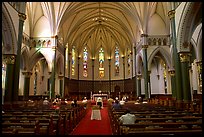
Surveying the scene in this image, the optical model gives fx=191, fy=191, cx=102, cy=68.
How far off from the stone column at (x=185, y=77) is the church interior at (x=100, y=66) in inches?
2.9

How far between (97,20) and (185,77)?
28.4m

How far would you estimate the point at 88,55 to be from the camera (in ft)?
158

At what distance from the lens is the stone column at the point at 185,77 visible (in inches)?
590

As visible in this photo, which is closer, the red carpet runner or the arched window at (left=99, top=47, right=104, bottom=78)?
the red carpet runner

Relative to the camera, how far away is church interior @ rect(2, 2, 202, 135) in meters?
8.40

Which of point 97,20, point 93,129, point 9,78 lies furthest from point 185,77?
point 97,20

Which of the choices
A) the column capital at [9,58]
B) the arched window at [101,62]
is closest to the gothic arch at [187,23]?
the column capital at [9,58]

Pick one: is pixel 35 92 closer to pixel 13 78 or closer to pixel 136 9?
pixel 13 78

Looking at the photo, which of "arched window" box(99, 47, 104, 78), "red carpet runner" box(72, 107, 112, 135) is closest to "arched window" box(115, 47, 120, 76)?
"arched window" box(99, 47, 104, 78)

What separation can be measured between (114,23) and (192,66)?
18.3 meters

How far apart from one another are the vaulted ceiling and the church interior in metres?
0.15

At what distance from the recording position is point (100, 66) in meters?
48.2

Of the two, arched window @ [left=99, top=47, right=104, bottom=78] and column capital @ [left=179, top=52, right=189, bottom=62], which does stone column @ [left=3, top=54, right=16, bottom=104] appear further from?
arched window @ [left=99, top=47, right=104, bottom=78]

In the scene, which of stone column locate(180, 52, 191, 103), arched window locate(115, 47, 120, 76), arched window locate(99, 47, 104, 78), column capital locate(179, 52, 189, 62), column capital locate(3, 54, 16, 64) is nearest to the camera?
stone column locate(180, 52, 191, 103)
